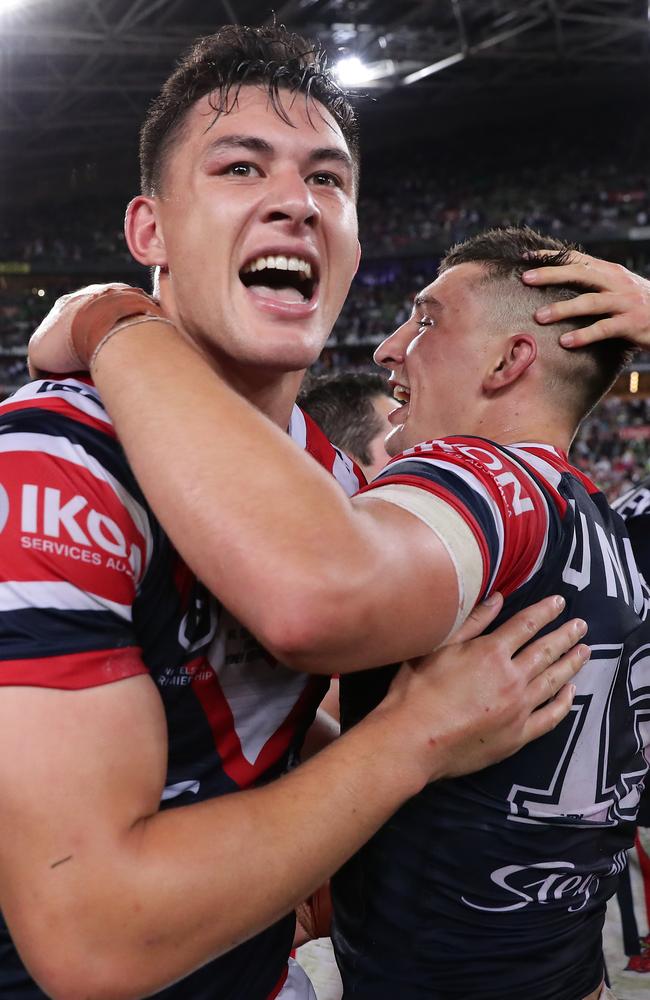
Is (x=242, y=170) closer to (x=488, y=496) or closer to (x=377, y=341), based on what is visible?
(x=488, y=496)

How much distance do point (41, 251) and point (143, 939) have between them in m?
30.6

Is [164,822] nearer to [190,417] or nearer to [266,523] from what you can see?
[266,523]

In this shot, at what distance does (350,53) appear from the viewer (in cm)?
1920

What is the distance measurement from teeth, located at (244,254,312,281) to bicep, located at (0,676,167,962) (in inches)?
35.9

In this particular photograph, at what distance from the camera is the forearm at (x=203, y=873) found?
1091mm

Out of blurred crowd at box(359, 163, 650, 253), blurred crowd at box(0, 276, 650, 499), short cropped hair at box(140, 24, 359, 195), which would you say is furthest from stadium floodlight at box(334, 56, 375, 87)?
short cropped hair at box(140, 24, 359, 195)

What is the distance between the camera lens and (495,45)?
2431 cm

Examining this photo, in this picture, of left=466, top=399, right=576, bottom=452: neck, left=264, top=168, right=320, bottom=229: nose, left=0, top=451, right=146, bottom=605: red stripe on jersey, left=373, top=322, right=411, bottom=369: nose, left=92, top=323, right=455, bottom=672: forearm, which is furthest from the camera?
left=373, top=322, right=411, bottom=369: nose

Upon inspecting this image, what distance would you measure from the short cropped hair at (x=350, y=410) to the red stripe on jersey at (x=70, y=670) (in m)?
2.98

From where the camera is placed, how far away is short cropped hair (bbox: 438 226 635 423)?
2.12 meters

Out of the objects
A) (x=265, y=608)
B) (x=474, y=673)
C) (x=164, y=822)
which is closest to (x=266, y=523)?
(x=265, y=608)

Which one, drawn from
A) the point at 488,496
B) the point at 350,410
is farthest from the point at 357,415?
the point at 488,496

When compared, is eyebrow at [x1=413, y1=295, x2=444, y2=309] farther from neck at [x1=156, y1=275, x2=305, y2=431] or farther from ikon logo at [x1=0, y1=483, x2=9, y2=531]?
ikon logo at [x1=0, y1=483, x2=9, y2=531]

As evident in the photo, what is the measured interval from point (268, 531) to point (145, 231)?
1.06m
